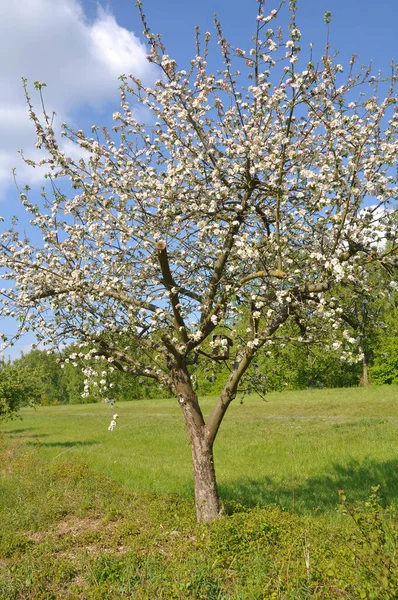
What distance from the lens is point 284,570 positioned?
7.23m

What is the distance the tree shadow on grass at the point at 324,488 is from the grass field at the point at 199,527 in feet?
0.17

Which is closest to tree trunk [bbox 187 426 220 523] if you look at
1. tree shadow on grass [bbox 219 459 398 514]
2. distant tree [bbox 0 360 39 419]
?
tree shadow on grass [bbox 219 459 398 514]

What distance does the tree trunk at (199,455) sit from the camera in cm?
1006

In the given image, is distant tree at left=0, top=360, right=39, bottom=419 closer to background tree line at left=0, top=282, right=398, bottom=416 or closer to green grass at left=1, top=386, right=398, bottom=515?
background tree line at left=0, top=282, right=398, bottom=416

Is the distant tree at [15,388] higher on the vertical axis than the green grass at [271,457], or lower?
higher

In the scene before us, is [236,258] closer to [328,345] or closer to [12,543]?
[328,345]

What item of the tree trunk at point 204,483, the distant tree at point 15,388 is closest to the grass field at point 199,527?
the tree trunk at point 204,483

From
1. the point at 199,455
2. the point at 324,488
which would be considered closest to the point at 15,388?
the point at 324,488

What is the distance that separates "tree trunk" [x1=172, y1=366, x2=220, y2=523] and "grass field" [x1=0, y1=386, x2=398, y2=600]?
441 millimetres

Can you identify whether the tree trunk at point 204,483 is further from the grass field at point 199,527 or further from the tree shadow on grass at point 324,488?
the tree shadow on grass at point 324,488

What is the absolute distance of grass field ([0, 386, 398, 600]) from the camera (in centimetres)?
674

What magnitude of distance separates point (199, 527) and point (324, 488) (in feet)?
20.5

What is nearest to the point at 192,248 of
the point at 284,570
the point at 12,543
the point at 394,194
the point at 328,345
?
the point at 328,345

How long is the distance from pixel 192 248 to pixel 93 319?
8.57 ft
